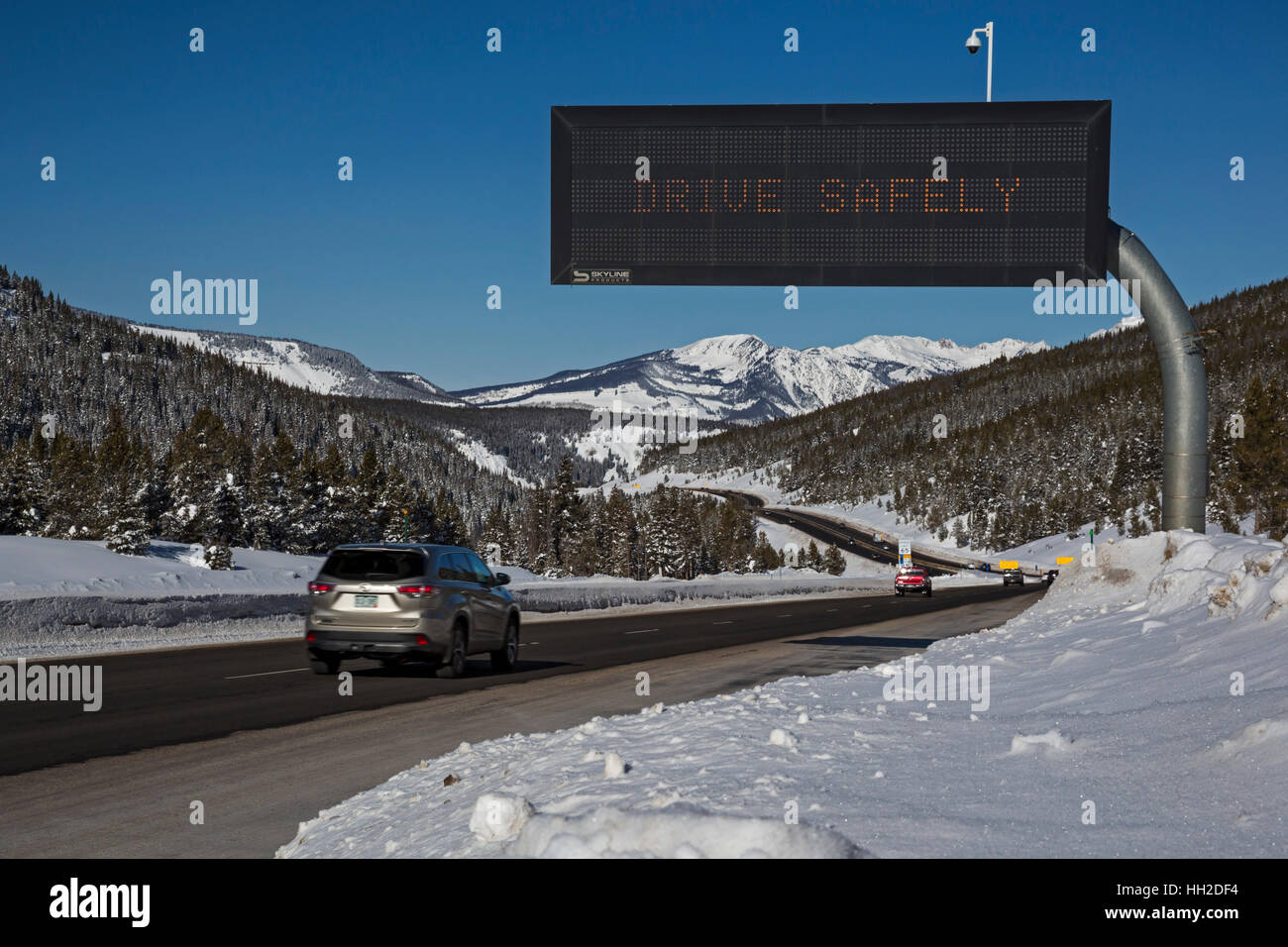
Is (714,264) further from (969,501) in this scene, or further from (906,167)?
(969,501)

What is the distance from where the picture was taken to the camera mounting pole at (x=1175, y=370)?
56.7 feet

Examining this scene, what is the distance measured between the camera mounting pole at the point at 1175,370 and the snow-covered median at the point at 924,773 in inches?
295

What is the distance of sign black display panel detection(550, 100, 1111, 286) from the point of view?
17000 millimetres

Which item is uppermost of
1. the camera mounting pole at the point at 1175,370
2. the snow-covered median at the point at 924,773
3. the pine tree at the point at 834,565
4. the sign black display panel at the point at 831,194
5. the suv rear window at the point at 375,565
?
the sign black display panel at the point at 831,194

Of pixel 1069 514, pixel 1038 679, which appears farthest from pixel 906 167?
pixel 1069 514

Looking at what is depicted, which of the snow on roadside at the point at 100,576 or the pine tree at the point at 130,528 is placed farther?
the pine tree at the point at 130,528

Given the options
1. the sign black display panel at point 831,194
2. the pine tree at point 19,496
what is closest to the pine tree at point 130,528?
the pine tree at point 19,496

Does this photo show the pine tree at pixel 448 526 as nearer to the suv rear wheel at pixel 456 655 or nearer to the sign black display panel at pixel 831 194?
the sign black display panel at pixel 831 194

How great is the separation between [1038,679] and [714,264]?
29.7 ft

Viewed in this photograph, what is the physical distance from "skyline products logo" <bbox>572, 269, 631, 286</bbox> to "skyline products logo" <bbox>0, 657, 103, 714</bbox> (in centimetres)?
913

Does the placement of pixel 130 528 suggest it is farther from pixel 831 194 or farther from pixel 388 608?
pixel 831 194

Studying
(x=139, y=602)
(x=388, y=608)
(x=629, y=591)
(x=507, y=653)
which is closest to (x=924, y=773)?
(x=388, y=608)

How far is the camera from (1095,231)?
17.0 metres

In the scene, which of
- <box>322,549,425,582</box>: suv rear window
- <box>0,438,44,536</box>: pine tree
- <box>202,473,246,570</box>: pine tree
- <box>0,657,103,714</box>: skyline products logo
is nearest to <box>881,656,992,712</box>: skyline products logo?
<box>322,549,425,582</box>: suv rear window
